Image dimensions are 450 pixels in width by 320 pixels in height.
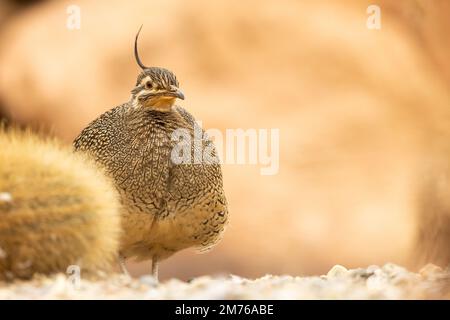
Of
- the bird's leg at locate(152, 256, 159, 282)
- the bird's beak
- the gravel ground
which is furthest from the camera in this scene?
the bird's leg at locate(152, 256, 159, 282)

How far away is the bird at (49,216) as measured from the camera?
5387 millimetres

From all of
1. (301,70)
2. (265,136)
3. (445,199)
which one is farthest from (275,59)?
(445,199)

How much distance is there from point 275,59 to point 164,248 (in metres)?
5.59

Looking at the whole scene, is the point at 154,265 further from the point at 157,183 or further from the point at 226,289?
the point at 226,289

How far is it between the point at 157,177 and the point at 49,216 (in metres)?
1.68

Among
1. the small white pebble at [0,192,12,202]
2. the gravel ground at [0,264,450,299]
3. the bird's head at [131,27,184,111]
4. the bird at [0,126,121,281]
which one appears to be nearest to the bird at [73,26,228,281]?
the bird's head at [131,27,184,111]

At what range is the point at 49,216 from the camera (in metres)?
5.45

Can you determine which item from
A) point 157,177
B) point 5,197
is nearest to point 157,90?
point 157,177

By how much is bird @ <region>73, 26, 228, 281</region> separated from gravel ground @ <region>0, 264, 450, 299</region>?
41.1 inches

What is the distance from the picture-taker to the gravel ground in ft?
16.6

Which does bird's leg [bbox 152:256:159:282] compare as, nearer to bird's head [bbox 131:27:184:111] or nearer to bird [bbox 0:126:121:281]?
bird's head [bbox 131:27:184:111]

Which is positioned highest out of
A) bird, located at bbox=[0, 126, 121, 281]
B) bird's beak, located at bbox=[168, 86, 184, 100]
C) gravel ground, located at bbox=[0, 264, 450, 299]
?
bird's beak, located at bbox=[168, 86, 184, 100]

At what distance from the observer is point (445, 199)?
24.8ft

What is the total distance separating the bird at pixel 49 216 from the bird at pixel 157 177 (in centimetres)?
121
